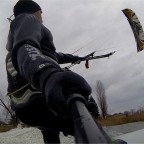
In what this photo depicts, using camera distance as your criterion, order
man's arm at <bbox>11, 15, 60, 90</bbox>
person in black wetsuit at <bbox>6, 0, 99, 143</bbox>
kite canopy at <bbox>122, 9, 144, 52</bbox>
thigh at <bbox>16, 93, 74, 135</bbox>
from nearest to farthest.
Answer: person in black wetsuit at <bbox>6, 0, 99, 143</bbox>, man's arm at <bbox>11, 15, 60, 90</bbox>, thigh at <bbox>16, 93, 74, 135</bbox>, kite canopy at <bbox>122, 9, 144, 52</bbox>

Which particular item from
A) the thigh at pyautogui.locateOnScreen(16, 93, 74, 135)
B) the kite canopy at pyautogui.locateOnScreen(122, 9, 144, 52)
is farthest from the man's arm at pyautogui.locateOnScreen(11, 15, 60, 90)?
the kite canopy at pyautogui.locateOnScreen(122, 9, 144, 52)

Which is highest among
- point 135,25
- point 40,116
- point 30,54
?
point 135,25

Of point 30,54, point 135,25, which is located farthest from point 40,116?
point 135,25

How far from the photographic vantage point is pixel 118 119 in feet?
80.3

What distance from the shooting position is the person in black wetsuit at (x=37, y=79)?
115 centimetres

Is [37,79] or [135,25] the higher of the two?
[135,25]

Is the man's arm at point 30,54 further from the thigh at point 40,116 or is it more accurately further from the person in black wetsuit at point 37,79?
the thigh at point 40,116

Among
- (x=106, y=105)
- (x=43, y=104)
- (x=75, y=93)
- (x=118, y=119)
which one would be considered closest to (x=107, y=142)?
(x=75, y=93)

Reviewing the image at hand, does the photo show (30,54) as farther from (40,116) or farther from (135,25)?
(135,25)

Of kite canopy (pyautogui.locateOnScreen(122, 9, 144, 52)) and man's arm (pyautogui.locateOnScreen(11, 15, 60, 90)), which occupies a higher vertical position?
kite canopy (pyautogui.locateOnScreen(122, 9, 144, 52))

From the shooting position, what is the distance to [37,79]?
127 centimetres

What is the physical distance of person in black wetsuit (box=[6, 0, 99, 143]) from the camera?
115 cm

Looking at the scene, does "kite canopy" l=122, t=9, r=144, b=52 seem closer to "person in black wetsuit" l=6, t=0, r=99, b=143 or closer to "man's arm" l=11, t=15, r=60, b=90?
"person in black wetsuit" l=6, t=0, r=99, b=143

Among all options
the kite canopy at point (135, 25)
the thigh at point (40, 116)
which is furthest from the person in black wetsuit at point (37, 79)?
the kite canopy at point (135, 25)
